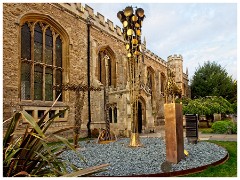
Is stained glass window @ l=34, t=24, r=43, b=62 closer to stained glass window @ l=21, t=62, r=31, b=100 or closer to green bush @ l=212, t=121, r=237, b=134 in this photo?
stained glass window @ l=21, t=62, r=31, b=100

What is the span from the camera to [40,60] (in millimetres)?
11477

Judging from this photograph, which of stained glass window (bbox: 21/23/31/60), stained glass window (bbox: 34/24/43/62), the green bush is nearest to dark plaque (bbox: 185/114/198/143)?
the green bush

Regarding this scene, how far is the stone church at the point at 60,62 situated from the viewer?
388 inches

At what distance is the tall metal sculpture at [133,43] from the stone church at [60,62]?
2610 mm

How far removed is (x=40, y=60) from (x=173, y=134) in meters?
8.31

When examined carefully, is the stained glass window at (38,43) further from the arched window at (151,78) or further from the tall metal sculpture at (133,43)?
the arched window at (151,78)

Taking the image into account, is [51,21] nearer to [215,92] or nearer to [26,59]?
[26,59]

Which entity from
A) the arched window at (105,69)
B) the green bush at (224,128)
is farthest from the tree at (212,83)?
the arched window at (105,69)

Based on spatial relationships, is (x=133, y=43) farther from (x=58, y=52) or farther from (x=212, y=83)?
(x=212, y=83)

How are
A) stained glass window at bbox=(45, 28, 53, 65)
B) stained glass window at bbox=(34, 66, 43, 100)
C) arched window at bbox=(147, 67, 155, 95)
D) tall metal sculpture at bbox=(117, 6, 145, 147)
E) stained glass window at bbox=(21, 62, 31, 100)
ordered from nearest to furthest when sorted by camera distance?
tall metal sculpture at bbox=(117, 6, 145, 147)
stained glass window at bbox=(21, 62, 31, 100)
stained glass window at bbox=(34, 66, 43, 100)
stained glass window at bbox=(45, 28, 53, 65)
arched window at bbox=(147, 67, 155, 95)

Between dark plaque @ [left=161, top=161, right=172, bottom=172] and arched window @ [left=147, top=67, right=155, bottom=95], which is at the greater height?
arched window @ [left=147, top=67, right=155, bottom=95]

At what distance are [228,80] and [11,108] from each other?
27588mm

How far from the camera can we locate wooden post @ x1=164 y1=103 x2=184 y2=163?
549 centimetres

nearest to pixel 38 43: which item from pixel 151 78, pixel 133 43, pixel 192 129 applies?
pixel 133 43
